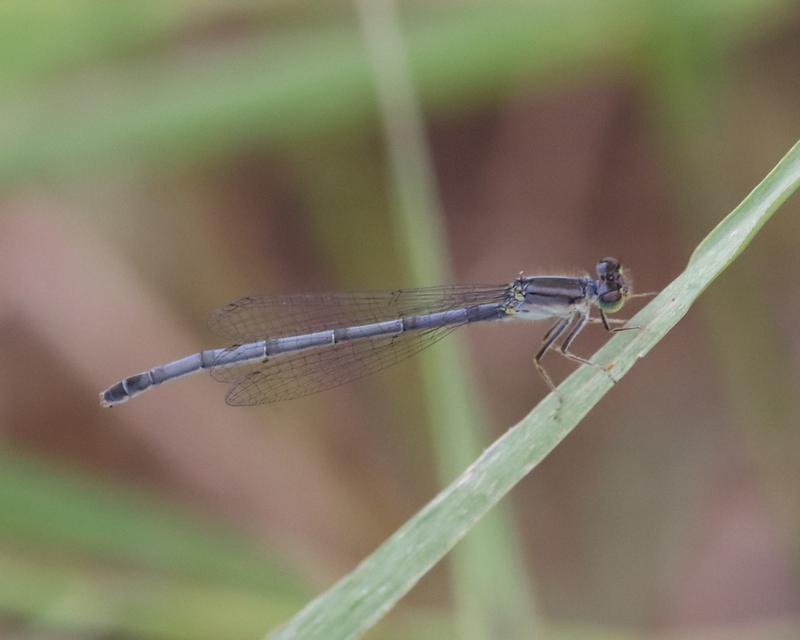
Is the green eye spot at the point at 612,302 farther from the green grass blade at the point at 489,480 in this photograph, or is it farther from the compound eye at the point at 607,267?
the green grass blade at the point at 489,480

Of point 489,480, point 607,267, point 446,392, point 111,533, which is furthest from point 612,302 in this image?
point 111,533

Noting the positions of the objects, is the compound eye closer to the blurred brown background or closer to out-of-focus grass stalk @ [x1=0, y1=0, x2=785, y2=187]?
the blurred brown background

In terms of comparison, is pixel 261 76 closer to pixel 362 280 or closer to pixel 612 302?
pixel 362 280

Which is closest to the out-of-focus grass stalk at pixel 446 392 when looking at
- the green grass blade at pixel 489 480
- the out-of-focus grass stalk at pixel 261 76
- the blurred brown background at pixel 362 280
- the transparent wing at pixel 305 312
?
the blurred brown background at pixel 362 280

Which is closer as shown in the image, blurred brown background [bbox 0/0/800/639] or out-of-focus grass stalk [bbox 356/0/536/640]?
out-of-focus grass stalk [bbox 356/0/536/640]

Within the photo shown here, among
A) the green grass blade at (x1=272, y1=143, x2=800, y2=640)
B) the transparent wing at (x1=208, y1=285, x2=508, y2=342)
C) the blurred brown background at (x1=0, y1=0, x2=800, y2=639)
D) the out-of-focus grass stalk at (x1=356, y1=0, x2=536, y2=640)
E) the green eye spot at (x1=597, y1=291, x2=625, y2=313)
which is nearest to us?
the green grass blade at (x1=272, y1=143, x2=800, y2=640)

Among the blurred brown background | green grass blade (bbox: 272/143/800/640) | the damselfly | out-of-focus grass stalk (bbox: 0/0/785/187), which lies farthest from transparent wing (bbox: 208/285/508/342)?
green grass blade (bbox: 272/143/800/640)
